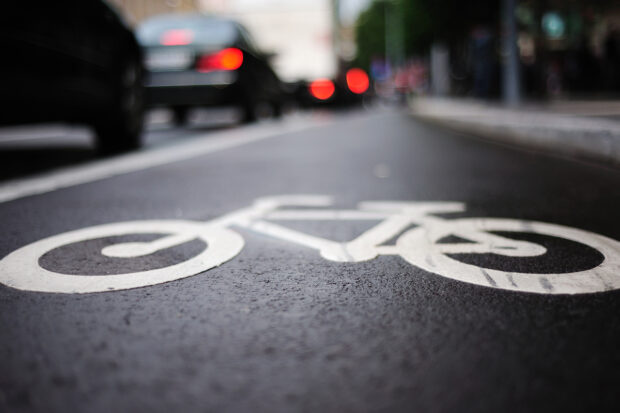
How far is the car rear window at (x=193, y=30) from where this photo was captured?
442 inches

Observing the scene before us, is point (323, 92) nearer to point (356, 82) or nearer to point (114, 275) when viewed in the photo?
point (356, 82)

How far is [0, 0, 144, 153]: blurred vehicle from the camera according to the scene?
5.06m

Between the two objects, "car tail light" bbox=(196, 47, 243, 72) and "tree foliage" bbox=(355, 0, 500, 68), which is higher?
"tree foliage" bbox=(355, 0, 500, 68)

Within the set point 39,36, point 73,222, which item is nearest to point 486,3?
point 39,36

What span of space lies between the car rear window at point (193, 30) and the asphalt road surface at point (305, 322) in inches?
308

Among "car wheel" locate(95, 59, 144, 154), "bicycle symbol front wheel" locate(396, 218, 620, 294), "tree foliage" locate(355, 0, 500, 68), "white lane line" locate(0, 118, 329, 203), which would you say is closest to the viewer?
"bicycle symbol front wheel" locate(396, 218, 620, 294)

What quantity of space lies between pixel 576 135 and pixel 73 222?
5173mm

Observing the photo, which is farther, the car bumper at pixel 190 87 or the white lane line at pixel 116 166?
the car bumper at pixel 190 87

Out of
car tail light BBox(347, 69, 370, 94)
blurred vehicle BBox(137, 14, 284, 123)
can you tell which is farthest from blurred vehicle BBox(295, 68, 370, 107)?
blurred vehicle BBox(137, 14, 284, 123)

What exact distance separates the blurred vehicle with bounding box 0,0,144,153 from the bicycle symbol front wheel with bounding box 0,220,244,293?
247 centimetres

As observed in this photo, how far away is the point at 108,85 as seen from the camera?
22.7 feet

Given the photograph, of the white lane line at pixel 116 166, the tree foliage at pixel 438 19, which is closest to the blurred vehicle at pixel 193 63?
the white lane line at pixel 116 166

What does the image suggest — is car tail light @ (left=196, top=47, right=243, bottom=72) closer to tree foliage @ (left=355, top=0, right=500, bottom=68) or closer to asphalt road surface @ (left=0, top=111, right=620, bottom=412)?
asphalt road surface @ (left=0, top=111, right=620, bottom=412)

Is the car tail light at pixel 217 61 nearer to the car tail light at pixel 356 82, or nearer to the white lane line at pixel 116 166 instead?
the white lane line at pixel 116 166
